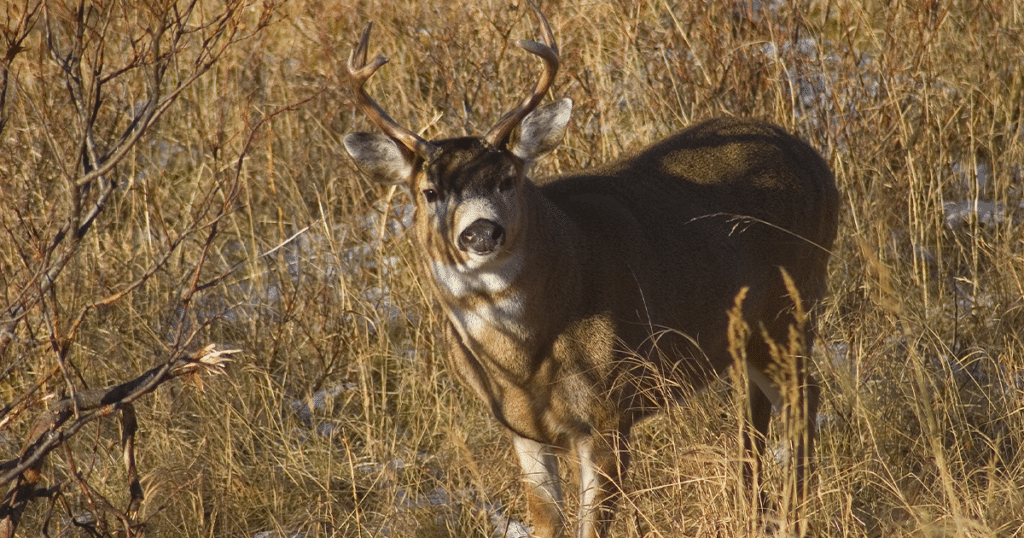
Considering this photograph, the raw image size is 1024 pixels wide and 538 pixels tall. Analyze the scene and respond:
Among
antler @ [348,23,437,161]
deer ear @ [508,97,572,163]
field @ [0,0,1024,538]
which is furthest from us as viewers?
deer ear @ [508,97,572,163]

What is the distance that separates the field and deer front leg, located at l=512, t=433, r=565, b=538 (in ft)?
0.56

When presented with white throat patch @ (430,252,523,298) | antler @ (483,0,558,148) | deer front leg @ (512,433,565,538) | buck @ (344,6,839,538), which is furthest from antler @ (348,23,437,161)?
deer front leg @ (512,433,565,538)

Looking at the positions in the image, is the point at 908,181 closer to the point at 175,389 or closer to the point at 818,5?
the point at 818,5

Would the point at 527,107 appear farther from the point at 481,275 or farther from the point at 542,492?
the point at 542,492

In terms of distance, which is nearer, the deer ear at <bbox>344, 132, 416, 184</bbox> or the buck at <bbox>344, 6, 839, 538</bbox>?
the buck at <bbox>344, 6, 839, 538</bbox>

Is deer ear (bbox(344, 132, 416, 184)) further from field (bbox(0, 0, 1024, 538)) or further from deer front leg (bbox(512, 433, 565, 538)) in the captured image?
deer front leg (bbox(512, 433, 565, 538))

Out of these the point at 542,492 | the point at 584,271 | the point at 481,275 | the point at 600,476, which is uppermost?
the point at 481,275

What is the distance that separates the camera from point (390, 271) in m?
5.79

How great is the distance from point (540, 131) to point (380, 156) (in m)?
0.59

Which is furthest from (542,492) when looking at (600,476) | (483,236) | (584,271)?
(483,236)

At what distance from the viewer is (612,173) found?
15.3ft

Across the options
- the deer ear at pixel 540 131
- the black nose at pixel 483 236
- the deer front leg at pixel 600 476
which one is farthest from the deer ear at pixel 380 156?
the deer front leg at pixel 600 476

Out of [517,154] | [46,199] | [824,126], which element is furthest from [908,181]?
[46,199]

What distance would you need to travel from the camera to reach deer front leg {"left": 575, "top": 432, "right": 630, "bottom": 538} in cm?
Result: 390
